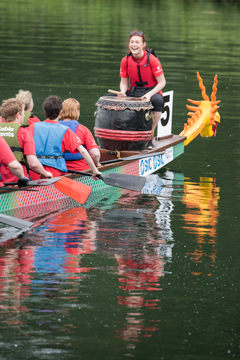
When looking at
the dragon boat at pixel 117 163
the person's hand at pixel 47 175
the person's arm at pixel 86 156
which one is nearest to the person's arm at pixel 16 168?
Result: the dragon boat at pixel 117 163

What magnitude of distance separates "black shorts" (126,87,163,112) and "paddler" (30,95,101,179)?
247 centimetres

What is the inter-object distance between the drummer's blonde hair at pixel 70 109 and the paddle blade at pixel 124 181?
32.9 inches

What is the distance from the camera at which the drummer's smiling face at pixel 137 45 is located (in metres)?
11.8

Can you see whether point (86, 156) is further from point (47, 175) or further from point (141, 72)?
point (141, 72)

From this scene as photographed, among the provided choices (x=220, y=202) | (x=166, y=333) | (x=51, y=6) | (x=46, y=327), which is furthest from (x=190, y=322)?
(x=51, y=6)

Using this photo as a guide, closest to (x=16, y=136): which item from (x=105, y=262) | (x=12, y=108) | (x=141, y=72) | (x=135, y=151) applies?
(x=12, y=108)

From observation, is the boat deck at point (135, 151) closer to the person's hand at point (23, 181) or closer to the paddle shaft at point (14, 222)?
the person's hand at point (23, 181)

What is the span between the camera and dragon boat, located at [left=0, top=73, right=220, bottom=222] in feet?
31.4

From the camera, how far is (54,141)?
992cm

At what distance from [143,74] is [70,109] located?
237cm

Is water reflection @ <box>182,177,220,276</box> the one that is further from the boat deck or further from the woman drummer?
the woman drummer

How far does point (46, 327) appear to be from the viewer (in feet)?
21.3

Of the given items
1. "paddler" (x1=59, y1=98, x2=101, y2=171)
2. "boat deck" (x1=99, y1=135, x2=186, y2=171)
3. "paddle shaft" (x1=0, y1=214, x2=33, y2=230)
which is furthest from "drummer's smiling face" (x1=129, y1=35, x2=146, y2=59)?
"paddle shaft" (x1=0, y1=214, x2=33, y2=230)

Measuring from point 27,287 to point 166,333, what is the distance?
4.69 feet
